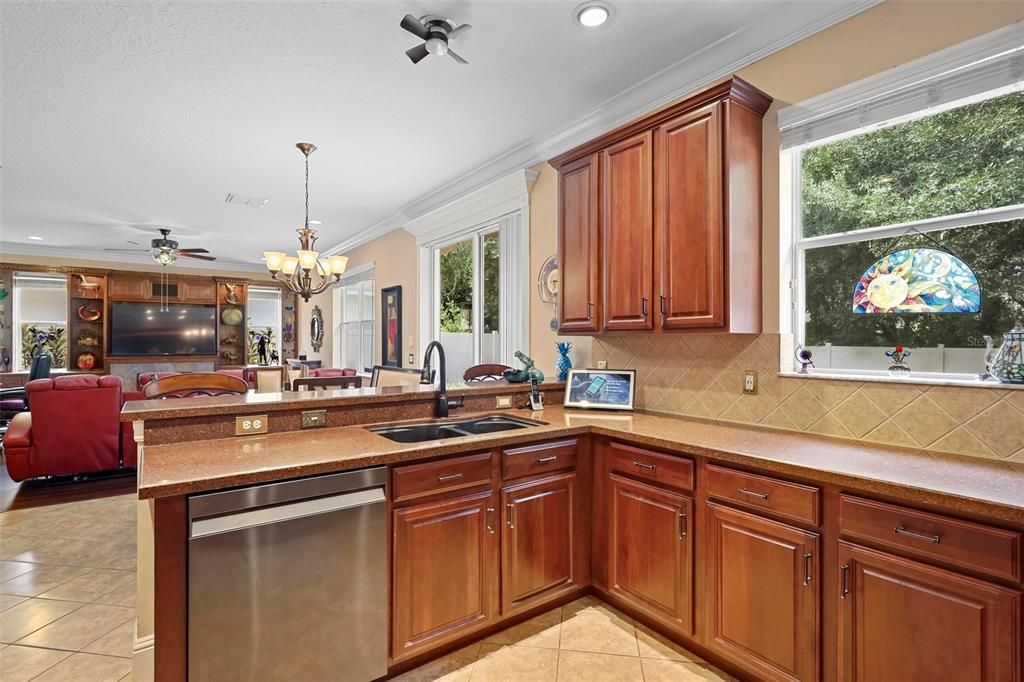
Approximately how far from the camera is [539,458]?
238cm

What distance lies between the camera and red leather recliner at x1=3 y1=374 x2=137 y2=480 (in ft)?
14.0

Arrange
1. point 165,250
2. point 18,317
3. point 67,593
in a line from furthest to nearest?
point 18,317 → point 165,250 → point 67,593

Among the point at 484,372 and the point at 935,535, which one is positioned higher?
the point at 484,372

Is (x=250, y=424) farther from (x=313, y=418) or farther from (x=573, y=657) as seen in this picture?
(x=573, y=657)

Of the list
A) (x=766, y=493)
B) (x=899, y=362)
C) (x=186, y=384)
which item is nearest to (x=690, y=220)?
(x=899, y=362)

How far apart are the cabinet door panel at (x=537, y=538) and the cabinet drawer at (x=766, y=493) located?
0.74 m

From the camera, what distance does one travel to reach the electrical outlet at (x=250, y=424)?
2201 millimetres

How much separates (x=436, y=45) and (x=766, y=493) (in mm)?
2376

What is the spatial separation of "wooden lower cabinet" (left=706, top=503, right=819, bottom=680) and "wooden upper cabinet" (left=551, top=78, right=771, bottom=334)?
0.91 meters

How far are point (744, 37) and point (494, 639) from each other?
10.3 feet

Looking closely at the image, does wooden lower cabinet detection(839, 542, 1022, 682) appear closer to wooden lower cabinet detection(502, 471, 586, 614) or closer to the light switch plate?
wooden lower cabinet detection(502, 471, 586, 614)

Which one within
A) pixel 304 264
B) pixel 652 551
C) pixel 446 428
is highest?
pixel 304 264

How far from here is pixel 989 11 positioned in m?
1.82

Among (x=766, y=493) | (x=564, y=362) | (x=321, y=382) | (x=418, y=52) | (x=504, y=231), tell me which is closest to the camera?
(x=766, y=493)
